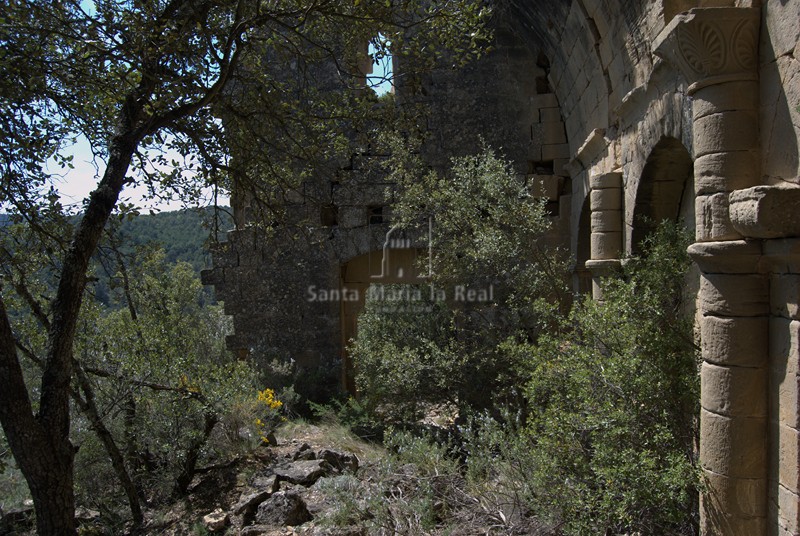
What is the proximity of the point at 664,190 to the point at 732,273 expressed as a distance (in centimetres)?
222

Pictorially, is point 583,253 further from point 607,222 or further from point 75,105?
point 75,105

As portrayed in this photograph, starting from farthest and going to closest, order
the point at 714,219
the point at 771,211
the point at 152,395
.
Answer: the point at 152,395
the point at 714,219
the point at 771,211

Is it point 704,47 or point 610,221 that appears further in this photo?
point 610,221

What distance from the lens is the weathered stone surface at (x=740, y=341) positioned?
310 cm

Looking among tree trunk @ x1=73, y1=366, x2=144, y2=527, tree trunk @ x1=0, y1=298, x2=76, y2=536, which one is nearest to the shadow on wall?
tree trunk @ x1=0, y1=298, x2=76, y2=536

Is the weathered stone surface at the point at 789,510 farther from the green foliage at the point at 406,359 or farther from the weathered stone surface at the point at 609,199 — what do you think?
the green foliage at the point at 406,359

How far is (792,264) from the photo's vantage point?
9.37 ft

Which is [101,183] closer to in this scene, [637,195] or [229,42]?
[229,42]

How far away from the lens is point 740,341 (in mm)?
3129

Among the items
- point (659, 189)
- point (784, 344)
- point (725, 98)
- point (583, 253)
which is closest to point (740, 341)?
point (784, 344)

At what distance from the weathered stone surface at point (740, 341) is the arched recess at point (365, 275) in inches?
273

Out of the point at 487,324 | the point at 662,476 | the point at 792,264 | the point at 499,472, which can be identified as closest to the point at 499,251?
the point at 487,324

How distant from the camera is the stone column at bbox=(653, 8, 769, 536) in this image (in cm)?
310

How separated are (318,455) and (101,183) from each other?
3.36 m
